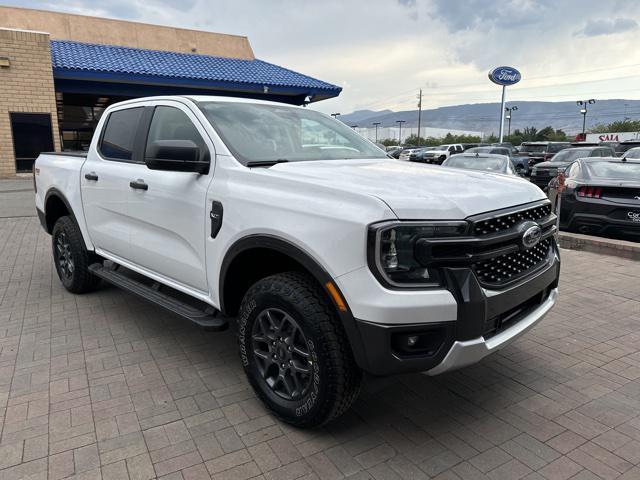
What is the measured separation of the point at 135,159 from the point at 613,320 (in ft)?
14.9

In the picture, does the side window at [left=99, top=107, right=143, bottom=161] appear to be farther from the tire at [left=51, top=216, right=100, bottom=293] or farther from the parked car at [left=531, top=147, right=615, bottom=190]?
the parked car at [left=531, top=147, right=615, bottom=190]

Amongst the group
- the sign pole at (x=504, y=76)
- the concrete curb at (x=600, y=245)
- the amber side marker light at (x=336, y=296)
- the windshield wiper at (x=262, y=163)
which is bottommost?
the concrete curb at (x=600, y=245)

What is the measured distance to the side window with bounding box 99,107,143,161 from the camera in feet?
14.1

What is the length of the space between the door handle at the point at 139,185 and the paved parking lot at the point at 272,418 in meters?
1.31

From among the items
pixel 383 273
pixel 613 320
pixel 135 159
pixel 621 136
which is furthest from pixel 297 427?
pixel 621 136

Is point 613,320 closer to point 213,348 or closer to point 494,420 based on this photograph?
point 494,420

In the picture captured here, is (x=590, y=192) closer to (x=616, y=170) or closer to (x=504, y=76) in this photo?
(x=616, y=170)

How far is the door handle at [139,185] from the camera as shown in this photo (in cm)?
379

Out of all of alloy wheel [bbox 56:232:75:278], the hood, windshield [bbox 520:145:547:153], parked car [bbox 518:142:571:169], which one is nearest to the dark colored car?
the hood

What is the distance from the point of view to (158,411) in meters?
3.08

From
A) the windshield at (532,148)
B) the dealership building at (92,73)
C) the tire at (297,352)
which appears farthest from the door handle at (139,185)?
the windshield at (532,148)

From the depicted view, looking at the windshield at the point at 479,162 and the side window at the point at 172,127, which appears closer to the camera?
the side window at the point at 172,127

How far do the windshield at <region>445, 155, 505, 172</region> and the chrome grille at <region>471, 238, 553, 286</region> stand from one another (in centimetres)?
787

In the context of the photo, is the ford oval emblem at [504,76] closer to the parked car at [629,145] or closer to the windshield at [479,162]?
the parked car at [629,145]
